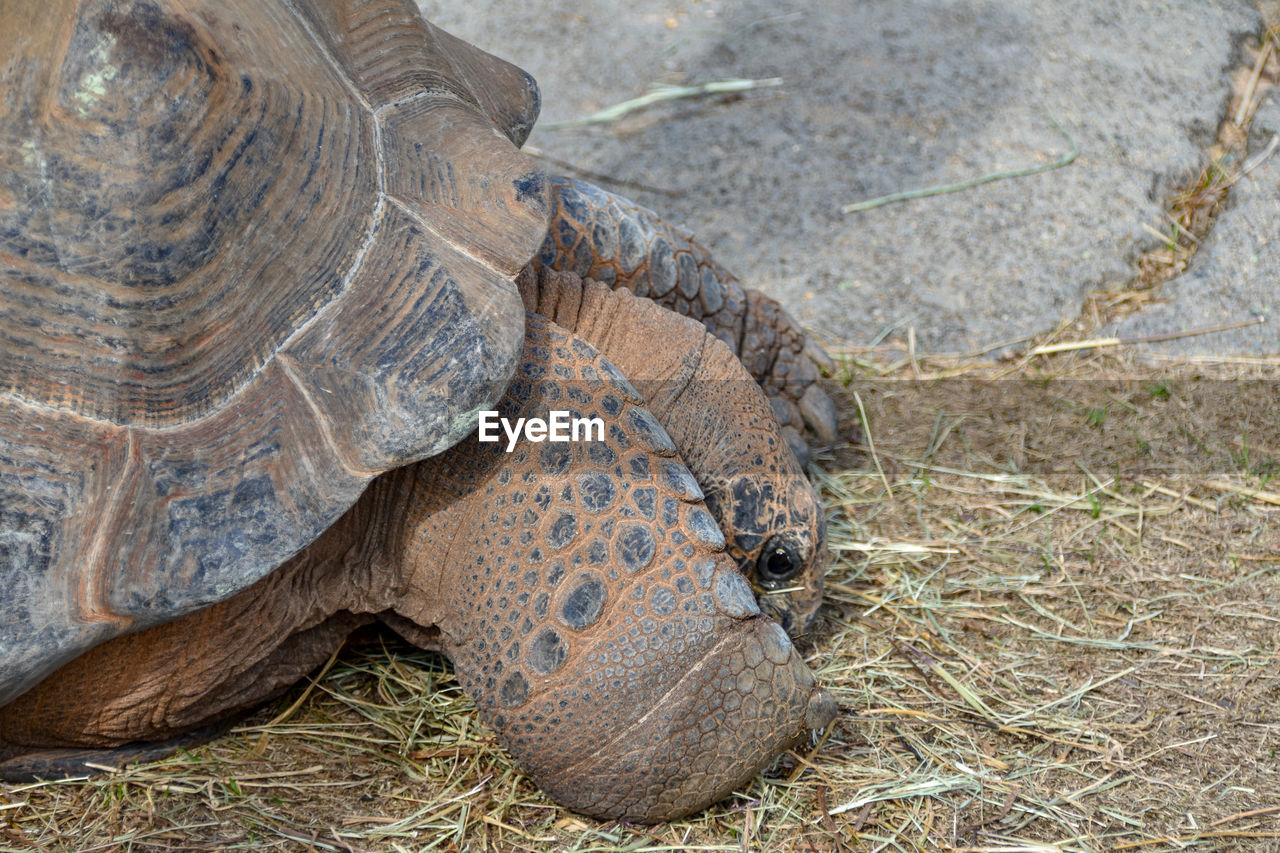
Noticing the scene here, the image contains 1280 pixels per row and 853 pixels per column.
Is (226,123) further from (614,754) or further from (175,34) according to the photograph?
(614,754)

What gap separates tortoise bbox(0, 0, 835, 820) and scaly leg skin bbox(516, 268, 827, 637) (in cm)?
17

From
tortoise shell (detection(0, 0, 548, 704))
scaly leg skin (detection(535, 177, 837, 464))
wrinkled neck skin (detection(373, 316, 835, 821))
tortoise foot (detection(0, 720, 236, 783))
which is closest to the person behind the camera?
tortoise shell (detection(0, 0, 548, 704))

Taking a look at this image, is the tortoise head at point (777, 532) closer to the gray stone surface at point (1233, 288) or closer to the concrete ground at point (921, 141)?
the concrete ground at point (921, 141)

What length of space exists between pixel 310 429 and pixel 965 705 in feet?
4.26

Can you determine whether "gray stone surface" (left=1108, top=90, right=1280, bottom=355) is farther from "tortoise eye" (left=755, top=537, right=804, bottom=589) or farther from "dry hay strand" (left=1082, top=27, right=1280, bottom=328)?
"tortoise eye" (left=755, top=537, right=804, bottom=589)

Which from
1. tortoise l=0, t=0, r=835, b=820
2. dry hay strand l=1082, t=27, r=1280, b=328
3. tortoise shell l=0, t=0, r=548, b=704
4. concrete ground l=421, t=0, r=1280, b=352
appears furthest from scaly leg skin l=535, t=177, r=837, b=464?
dry hay strand l=1082, t=27, r=1280, b=328

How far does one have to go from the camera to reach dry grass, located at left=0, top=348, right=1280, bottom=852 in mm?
1761

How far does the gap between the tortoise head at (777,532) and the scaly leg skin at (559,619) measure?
0.32m

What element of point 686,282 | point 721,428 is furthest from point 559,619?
point 686,282

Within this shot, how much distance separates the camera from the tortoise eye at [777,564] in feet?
6.80

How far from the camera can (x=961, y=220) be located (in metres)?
3.54

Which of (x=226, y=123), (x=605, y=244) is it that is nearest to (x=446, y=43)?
(x=605, y=244)

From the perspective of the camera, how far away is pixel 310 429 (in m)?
1.51

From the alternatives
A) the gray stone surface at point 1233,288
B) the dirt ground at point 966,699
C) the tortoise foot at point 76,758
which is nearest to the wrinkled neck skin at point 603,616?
the dirt ground at point 966,699
